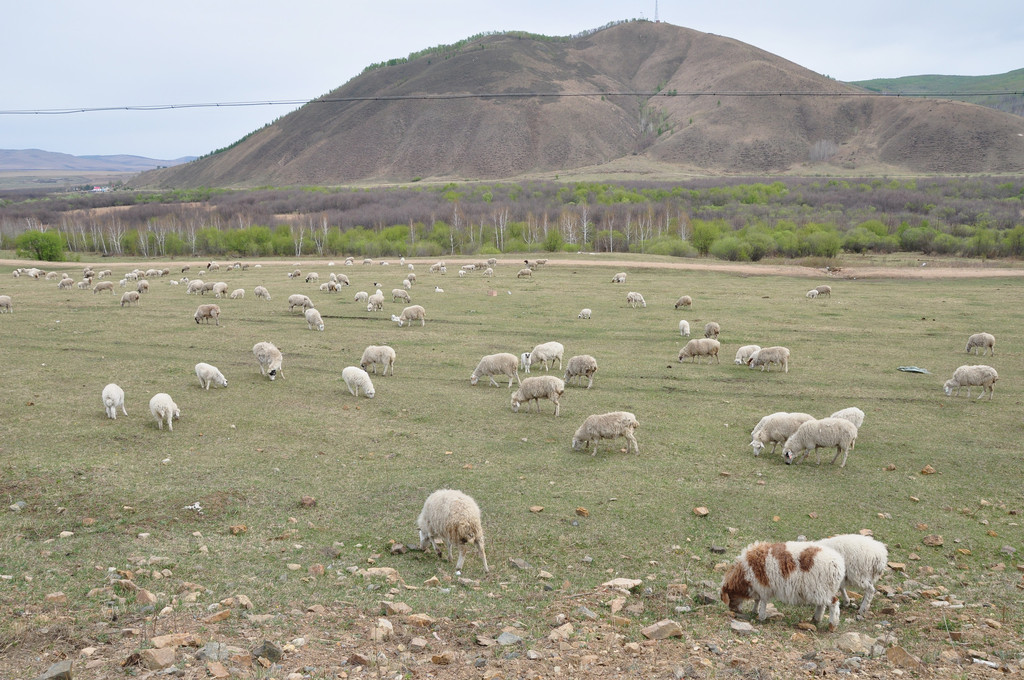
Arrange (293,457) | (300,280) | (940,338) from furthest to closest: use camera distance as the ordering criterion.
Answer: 1. (300,280)
2. (940,338)
3. (293,457)

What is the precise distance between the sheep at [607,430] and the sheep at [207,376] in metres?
10.7

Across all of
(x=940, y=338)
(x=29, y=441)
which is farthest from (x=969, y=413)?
(x=29, y=441)

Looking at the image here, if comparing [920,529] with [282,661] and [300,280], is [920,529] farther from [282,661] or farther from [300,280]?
[300,280]

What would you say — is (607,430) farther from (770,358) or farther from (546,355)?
(770,358)

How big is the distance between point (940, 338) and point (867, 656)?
23.9 metres

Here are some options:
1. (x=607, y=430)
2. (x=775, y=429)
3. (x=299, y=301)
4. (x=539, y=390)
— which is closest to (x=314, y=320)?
(x=299, y=301)

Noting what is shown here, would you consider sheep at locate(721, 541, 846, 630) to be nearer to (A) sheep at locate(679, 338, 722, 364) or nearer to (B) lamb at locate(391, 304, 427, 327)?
(A) sheep at locate(679, 338, 722, 364)

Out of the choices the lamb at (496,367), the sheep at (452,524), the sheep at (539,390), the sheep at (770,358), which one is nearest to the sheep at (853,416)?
the sheep at (770,358)

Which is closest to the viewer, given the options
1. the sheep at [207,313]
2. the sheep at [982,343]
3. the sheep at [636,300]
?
the sheep at [982,343]

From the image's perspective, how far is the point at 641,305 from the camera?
3528 centimetres

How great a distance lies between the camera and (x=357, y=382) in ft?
60.4

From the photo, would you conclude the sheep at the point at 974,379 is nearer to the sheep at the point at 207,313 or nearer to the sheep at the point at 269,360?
the sheep at the point at 269,360

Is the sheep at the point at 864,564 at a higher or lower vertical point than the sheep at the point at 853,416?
higher

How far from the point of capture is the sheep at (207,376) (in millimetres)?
18469
